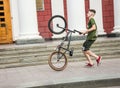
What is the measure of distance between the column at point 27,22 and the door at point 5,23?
93.5 inches

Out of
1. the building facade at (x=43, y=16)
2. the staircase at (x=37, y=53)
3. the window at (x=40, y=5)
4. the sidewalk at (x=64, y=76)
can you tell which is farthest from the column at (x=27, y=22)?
the window at (x=40, y=5)

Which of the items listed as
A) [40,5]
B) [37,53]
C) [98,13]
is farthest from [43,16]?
[37,53]

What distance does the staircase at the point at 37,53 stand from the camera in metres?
14.3

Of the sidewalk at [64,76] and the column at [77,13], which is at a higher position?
the column at [77,13]

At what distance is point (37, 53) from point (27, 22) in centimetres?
213

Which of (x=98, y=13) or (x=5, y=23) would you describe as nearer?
(x=5, y=23)

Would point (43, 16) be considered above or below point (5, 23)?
above

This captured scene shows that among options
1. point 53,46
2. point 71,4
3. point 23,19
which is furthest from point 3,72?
point 71,4

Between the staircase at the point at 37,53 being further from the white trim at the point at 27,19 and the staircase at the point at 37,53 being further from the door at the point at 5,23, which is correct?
the door at the point at 5,23

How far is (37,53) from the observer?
14.8 m

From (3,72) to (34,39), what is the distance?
380 centimetres

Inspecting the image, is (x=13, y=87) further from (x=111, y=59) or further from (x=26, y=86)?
(x=111, y=59)

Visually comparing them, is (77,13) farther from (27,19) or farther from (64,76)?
(64,76)

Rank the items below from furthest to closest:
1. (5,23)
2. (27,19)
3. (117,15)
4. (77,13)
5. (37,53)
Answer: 1. (117,15)
2. (5,23)
3. (77,13)
4. (27,19)
5. (37,53)
